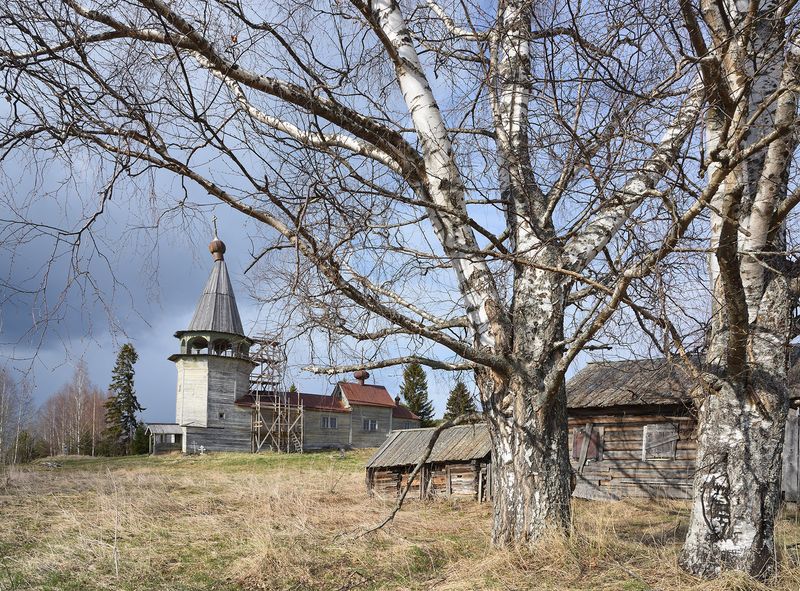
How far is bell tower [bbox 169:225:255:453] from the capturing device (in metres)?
37.2

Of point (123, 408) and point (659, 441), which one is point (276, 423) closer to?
point (123, 408)

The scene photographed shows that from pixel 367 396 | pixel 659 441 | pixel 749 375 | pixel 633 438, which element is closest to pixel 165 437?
pixel 367 396

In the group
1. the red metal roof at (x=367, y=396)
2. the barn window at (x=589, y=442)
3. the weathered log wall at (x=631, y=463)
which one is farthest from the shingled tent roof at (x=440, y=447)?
the red metal roof at (x=367, y=396)

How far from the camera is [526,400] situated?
5219mm

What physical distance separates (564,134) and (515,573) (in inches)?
130

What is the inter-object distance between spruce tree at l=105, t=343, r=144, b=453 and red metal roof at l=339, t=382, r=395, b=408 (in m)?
17.1

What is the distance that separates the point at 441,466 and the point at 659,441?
5527mm

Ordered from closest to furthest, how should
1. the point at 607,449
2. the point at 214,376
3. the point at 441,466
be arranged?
the point at 607,449, the point at 441,466, the point at 214,376

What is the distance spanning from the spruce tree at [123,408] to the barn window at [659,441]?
136 feet

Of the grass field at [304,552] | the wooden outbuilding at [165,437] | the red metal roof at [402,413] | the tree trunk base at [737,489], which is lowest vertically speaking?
the wooden outbuilding at [165,437]

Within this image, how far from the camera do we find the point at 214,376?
37.9m

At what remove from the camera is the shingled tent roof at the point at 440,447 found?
50.7 ft

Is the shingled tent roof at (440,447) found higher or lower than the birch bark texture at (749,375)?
lower

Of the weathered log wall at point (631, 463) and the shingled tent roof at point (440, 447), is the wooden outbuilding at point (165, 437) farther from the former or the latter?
the weathered log wall at point (631, 463)
